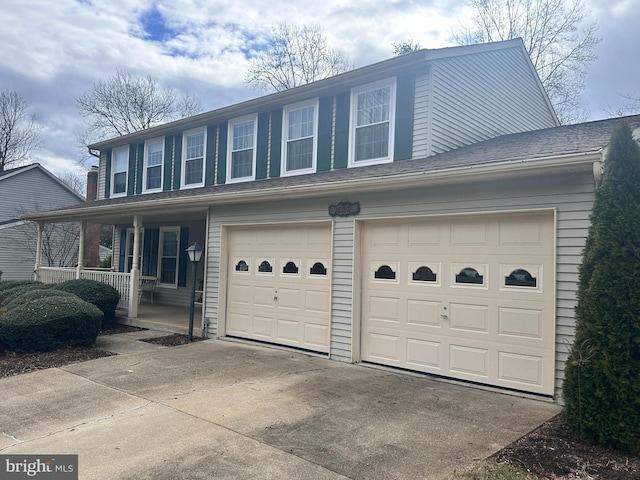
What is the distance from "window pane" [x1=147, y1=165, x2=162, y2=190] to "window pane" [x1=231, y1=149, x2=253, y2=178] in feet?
10.4

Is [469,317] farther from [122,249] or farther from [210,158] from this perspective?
[122,249]

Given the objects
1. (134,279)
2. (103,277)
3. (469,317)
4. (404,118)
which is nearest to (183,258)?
(103,277)

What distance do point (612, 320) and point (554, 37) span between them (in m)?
19.0

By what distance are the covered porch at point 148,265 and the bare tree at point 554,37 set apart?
15350 millimetres

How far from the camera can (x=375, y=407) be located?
516 centimetres

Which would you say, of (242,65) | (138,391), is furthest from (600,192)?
(242,65)

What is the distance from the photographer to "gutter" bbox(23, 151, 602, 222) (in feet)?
16.5

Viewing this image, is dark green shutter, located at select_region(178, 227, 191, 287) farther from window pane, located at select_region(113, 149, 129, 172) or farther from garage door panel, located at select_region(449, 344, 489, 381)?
garage door panel, located at select_region(449, 344, 489, 381)

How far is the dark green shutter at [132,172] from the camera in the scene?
13953 millimetres

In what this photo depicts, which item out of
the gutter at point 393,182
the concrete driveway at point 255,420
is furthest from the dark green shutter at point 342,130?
the concrete driveway at point 255,420

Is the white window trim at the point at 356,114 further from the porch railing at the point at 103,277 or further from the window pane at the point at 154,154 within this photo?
the window pane at the point at 154,154

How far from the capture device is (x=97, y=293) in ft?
35.0

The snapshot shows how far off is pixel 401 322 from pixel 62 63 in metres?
22.0

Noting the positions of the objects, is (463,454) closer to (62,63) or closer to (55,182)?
(62,63)
